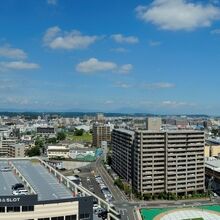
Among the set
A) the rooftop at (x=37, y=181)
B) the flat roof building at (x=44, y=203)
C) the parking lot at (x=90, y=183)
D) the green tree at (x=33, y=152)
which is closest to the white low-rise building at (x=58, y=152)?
the green tree at (x=33, y=152)

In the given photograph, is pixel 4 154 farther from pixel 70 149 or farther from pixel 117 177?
→ pixel 117 177

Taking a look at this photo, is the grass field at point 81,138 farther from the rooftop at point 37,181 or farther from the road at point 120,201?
the rooftop at point 37,181

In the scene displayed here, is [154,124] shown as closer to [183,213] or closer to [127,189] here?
[127,189]

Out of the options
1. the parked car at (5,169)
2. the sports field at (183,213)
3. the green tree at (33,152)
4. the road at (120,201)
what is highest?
the parked car at (5,169)

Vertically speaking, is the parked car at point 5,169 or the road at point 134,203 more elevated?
the parked car at point 5,169

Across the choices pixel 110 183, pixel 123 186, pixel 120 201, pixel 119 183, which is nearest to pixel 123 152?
pixel 110 183
